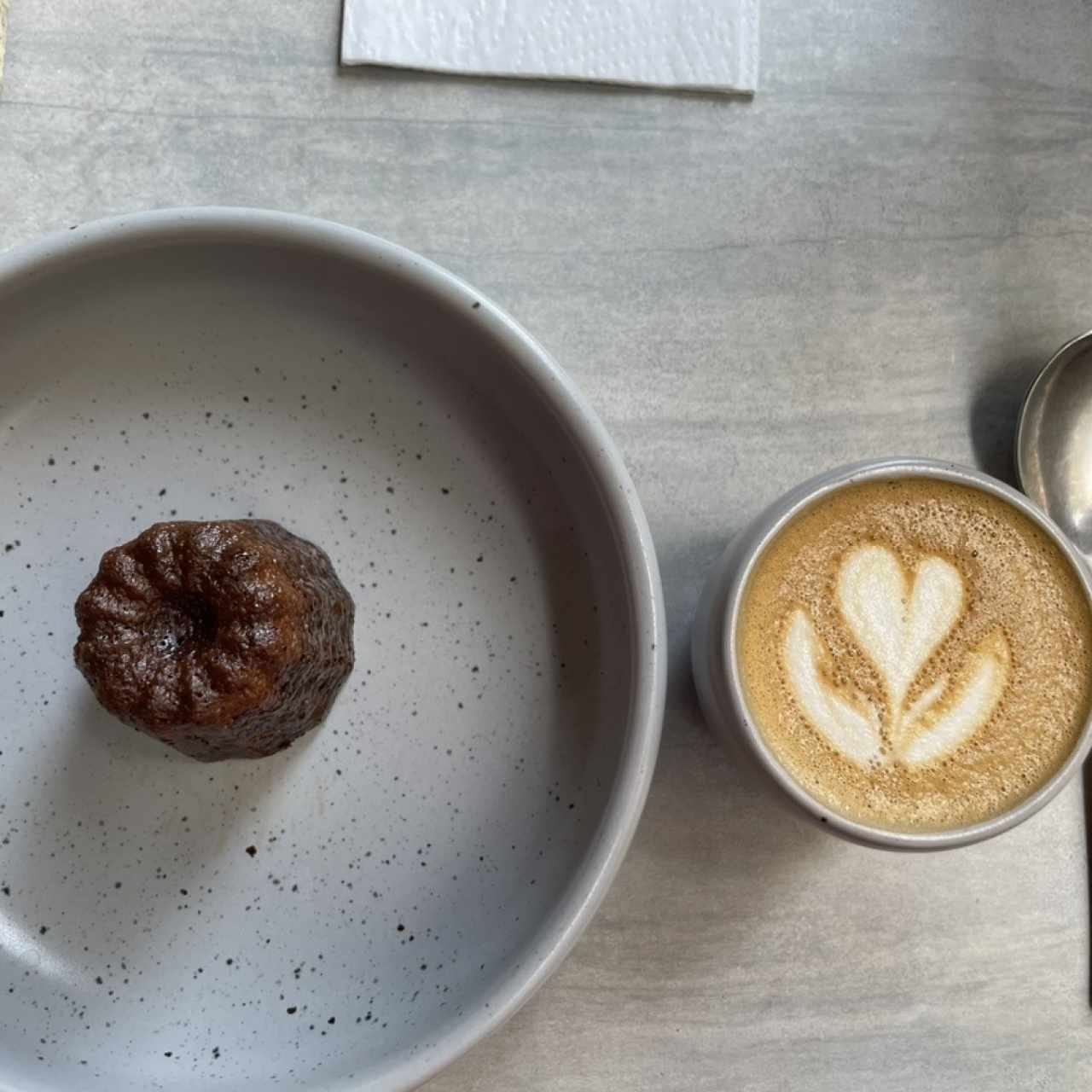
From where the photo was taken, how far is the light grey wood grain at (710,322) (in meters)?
1.02

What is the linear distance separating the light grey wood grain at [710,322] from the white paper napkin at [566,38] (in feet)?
0.08

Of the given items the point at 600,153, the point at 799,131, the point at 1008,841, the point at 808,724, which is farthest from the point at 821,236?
the point at 1008,841

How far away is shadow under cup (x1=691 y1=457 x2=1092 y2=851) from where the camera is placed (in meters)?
0.84

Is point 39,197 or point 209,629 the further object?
point 39,197

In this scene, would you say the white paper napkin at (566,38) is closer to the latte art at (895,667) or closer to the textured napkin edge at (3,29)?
the textured napkin edge at (3,29)

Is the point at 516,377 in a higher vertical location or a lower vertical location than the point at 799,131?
lower

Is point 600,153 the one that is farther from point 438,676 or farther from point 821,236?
point 438,676

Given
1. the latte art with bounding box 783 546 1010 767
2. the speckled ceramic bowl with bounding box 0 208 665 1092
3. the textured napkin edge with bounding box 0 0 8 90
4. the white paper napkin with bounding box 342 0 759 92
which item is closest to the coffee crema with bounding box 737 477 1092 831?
the latte art with bounding box 783 546 1010 767

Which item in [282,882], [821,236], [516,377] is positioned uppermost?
[821,236]

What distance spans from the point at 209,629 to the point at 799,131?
0.80 meters

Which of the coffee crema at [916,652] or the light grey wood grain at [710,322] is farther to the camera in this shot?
the light grey wood grain at [710,322]

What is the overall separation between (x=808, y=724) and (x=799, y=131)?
2.11 ft

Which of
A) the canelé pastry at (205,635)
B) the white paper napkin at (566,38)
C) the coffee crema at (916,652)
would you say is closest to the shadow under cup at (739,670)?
the coffee crema at (916,652)

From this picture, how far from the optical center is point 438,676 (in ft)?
3.25
